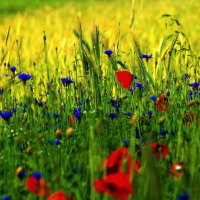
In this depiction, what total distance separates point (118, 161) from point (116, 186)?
0.73 feet

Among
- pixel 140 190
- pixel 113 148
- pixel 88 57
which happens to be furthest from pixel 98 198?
pixel 88 57

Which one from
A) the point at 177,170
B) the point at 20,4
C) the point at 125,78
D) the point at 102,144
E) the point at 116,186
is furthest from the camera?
the point at 20,4

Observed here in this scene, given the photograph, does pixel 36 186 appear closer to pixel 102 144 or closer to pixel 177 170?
pixel 177 170

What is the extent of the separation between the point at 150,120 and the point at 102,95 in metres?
0.37

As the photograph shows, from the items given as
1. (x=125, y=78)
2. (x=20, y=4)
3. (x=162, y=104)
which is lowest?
(x=162, y=104)

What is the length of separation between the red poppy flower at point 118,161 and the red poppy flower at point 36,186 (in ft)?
0.55

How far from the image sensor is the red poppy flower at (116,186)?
1167 millimetres

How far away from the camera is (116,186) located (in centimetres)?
119

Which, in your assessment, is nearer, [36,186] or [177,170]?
[36,186]

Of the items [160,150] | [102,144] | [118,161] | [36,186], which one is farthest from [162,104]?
[36,186]

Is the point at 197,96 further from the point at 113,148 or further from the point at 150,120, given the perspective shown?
the point at 113,148

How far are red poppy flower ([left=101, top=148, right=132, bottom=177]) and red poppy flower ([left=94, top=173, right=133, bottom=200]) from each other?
0.44 feet

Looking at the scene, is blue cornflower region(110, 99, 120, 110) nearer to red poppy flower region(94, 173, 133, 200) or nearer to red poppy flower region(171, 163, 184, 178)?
red poppy flower region(171, 163, 184, 178)

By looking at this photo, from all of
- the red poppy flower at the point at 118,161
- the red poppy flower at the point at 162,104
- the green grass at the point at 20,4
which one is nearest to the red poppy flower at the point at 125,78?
the red poppy flower at the point at 162,104
